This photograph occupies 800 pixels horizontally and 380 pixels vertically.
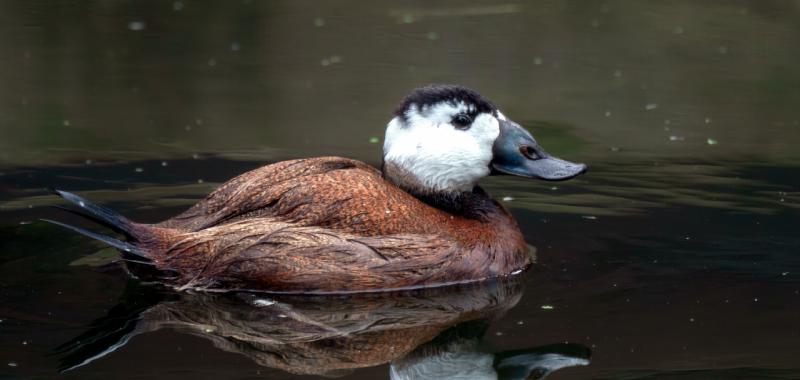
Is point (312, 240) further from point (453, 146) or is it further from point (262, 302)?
point (453, 146)

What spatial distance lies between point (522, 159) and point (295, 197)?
138 centimetres

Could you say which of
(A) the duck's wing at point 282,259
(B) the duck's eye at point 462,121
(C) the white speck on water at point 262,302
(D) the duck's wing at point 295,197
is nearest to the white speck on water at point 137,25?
(D) the duck's wing at point 295,197

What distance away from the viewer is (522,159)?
7.55m

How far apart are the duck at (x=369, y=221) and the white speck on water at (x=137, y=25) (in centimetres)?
757

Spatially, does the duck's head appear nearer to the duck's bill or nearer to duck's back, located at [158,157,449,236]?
the duck's bill

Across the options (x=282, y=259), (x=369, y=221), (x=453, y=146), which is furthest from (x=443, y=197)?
(x=282, y=259)

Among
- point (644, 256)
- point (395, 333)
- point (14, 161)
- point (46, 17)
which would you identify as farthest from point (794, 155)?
point (46, 17)

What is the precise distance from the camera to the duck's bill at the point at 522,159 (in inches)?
295

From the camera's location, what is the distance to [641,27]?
14375 mm

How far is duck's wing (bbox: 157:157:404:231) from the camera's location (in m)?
6.92

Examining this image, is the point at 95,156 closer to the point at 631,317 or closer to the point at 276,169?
the point at 276,169

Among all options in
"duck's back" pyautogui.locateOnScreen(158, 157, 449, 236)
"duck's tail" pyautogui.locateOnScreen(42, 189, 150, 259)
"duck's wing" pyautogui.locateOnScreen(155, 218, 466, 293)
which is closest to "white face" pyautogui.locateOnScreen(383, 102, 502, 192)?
"duck's back" pyautogui.locateOnScreen(158, 157, 449, 236)

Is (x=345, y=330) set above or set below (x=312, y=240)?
below

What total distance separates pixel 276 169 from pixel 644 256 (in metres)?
2.12
